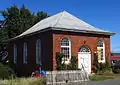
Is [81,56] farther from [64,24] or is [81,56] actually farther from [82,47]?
[64,24]

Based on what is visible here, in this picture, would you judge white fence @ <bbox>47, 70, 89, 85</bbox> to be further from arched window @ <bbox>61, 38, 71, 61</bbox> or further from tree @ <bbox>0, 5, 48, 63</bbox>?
tree @ <bbox>0, 5, 48, 63</bbox>

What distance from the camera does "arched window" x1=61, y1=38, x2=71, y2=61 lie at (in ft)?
107

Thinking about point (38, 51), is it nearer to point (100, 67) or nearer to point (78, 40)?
point (78, 40)

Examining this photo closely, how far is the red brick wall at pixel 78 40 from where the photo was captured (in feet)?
105

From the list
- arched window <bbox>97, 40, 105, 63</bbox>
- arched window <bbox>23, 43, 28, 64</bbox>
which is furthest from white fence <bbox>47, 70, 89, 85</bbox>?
arched window <bbox>23, 43, 28, 64</bbox>

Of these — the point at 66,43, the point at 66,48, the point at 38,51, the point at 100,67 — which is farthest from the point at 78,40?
the point at 38,51

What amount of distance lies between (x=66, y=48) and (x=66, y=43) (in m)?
0.54

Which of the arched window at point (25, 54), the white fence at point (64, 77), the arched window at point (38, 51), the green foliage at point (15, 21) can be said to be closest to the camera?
the white fence at point (64, 77)

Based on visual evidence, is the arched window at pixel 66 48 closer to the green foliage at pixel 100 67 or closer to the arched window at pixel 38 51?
the green foliage at pixel 100 67

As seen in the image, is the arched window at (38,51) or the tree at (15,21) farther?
the tree at (15,21)

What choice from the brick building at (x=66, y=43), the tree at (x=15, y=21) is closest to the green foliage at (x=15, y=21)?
the tree at (x=15, y=21)

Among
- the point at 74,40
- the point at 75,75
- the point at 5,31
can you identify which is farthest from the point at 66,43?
the point at 5,31

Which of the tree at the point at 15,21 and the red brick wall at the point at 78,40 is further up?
the tree at the point at 15,21

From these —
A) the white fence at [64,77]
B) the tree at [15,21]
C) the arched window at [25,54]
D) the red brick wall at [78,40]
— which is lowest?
the white fence at [64,77]
